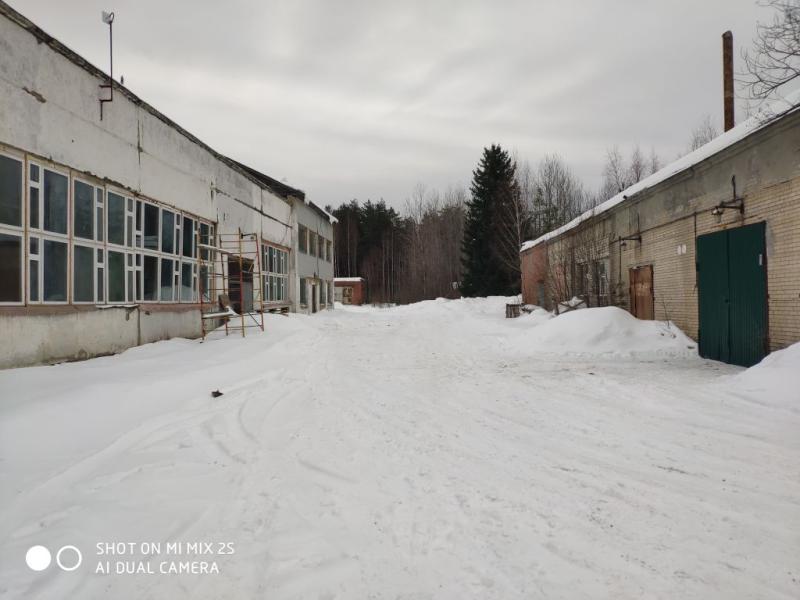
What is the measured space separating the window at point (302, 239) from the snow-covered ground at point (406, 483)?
56.2 feet

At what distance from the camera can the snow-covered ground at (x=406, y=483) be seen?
265 cm

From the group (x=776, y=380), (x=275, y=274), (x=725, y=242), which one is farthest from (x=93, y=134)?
(x=725, y=242)

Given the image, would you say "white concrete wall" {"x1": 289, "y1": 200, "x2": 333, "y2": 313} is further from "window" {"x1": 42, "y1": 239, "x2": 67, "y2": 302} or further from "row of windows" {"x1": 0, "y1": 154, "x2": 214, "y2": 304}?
"window" {"x1": 42, "y1": 239, "x2": 67, "y2": 302}

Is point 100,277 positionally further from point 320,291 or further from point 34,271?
point 320,291

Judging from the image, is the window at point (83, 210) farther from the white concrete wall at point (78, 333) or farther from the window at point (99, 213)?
the white concrete wall at point (78, 333)

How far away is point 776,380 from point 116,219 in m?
11.8

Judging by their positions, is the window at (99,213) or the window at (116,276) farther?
the window at (116,276)

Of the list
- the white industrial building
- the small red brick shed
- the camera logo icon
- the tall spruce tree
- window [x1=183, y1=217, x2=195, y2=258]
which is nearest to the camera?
the camera logo icon

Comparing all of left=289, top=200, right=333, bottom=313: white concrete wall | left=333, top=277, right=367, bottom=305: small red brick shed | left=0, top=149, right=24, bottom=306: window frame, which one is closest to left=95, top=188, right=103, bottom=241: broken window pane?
left=0, top=149, right=24, bottom=306: window frame

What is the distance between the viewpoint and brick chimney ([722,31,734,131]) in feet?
51.3

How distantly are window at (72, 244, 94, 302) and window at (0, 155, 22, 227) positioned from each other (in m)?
1.35

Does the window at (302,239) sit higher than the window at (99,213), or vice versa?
the window at (302,239)

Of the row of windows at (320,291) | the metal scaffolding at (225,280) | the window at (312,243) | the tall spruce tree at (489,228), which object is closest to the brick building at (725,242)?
the metal scaffolding at (225,280)

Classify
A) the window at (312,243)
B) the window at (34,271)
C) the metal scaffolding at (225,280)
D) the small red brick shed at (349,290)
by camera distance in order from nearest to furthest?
the window at (34,271), the metal scaffolding at (225,280), the window at (312,243), the small red brick shed at (349,290)
